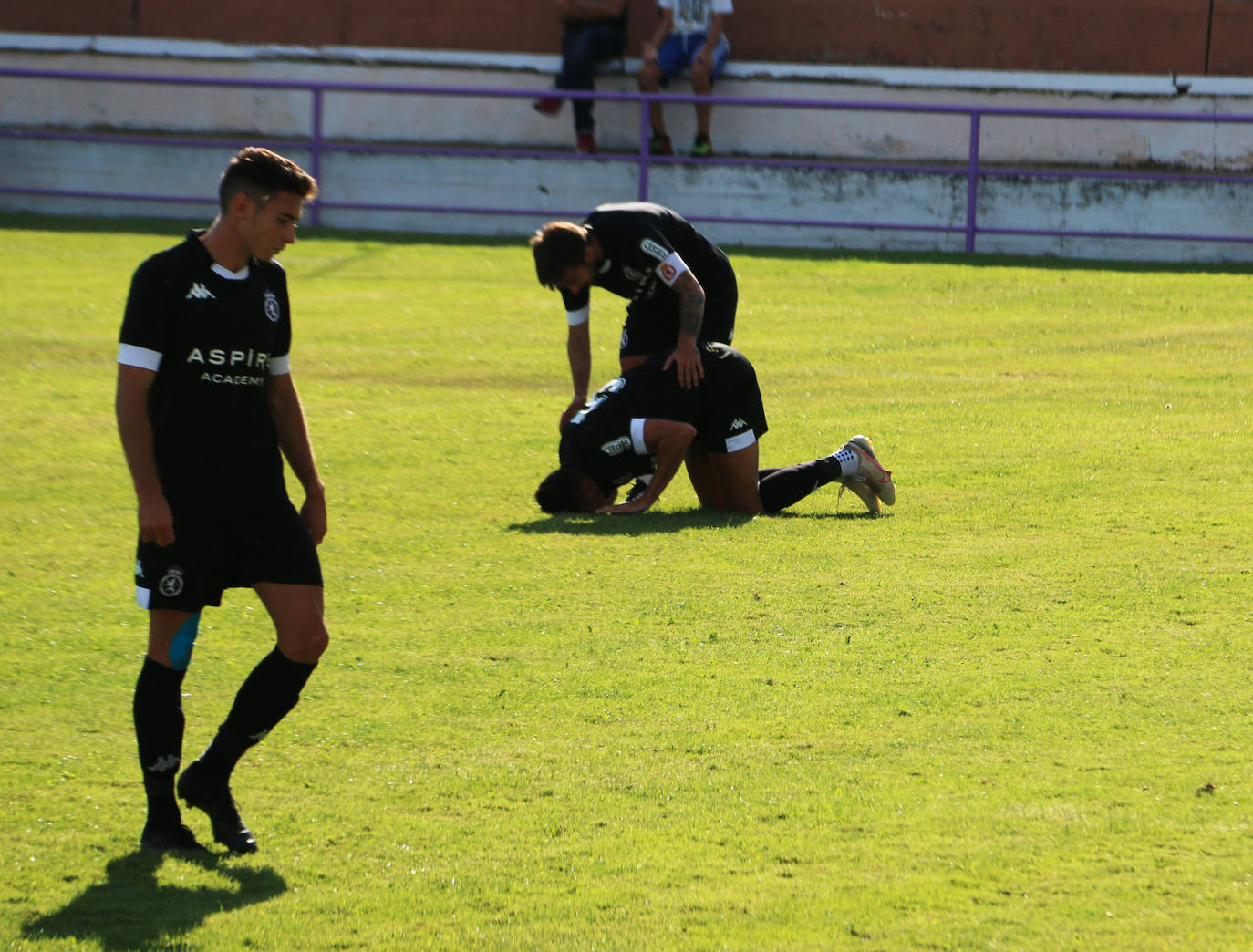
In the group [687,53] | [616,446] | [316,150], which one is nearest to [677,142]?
[687,53]

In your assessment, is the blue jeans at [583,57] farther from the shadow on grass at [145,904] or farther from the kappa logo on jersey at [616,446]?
the shadow on grass at [145,904]

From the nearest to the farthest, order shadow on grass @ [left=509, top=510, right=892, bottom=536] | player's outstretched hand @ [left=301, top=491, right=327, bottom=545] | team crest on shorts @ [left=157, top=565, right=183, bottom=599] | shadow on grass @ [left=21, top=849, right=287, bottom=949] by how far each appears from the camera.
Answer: shadow on grass @ [left=21, top=849, right=287, bottom=949], team crest on shorts @ [left=157, top=565, right=183, bottom=599], player's outstretched hand @ [left=301, top=491, right=327, bottom=545], shadow on grass @ [left=509, top=510, right=892, bottom=536]

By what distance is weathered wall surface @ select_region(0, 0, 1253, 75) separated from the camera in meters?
21.8

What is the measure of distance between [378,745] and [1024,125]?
1782 centimetres

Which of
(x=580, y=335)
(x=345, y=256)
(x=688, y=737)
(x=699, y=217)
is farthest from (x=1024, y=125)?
(x=688, y=737)

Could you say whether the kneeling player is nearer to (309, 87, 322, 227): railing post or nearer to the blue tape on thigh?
the blue tape on thigh

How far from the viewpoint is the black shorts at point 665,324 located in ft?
28.6

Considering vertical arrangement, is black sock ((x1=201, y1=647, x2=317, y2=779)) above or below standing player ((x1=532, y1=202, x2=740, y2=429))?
below

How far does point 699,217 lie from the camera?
1983cm

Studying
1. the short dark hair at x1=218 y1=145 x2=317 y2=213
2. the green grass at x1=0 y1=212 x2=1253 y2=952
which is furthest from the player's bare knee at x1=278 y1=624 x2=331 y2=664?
the short dark hair at x1=218 y1=145 x2=317 y2=213

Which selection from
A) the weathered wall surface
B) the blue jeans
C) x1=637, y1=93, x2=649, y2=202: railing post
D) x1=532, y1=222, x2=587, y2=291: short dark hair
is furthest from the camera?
the weathered wall surface

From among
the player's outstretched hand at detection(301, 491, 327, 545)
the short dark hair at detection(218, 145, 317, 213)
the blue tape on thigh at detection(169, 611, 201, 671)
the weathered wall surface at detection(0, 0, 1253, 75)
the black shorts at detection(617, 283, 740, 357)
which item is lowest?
the blue tape on thigh at detection(169, 611, 201, 671)

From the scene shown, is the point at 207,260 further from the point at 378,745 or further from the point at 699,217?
the point at 699,217

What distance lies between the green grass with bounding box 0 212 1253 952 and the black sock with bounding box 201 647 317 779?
0.27m
